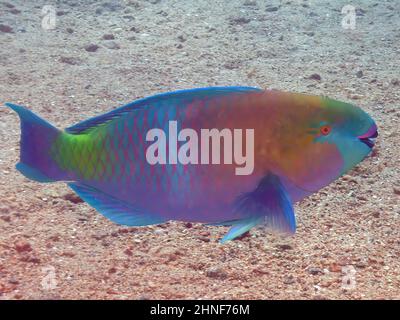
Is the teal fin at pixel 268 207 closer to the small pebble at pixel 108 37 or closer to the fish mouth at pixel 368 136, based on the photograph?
the fish mouth at pixel 368 136

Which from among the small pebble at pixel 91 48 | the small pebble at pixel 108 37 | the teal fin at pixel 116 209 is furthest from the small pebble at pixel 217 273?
the small pebble at pixel 108 37

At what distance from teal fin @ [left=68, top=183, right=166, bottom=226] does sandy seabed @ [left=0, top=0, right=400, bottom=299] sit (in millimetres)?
1076

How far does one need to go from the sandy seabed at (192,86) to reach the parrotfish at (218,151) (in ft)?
3.92

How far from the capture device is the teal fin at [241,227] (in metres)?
1.26

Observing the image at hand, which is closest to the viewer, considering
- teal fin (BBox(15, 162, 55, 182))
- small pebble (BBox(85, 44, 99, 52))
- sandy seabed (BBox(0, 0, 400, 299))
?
teal fin (BBox(15, 162, 55, 182))

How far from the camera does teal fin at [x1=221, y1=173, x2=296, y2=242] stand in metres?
1.21

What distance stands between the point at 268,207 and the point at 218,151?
200mm

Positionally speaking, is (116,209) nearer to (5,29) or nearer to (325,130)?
(325,130)

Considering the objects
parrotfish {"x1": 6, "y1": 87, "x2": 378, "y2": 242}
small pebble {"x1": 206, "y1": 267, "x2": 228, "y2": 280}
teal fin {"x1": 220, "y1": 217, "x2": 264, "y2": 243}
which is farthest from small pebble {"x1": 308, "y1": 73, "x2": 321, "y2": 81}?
teal fin {"x1": 220, "y1": 217, "x2": 264, "y2": 243}

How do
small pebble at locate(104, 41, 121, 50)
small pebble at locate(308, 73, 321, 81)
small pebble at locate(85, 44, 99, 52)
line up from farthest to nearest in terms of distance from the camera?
small pebble at locate(104, 41, 121, 50), small pebble at locate(85, 44, 99, 52), small pebble at locate(308, 73, 321, 81)

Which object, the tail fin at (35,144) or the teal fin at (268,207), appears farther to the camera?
the tail fin at (35,144)

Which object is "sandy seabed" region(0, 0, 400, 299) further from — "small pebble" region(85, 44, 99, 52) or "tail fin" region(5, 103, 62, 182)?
"tail fin" region(5, 103, 62, 182)

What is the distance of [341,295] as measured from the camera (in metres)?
2.40
